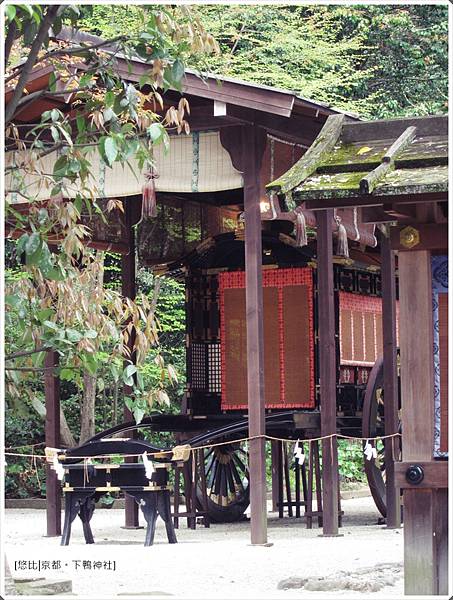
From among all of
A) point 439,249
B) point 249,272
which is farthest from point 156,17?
point 249,272

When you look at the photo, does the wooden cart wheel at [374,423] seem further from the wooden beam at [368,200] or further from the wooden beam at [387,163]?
the wooden beam at [368,200]

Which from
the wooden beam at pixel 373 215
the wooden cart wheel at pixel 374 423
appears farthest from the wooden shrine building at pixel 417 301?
the wooden cart wheel at pixel 374 423

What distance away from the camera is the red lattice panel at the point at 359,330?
13422 mm

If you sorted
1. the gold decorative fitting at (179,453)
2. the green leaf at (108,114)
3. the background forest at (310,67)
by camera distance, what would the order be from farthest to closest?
the background forest at (310,67) → the gold decorative fitting at (179,453) → the green leaf at (108,114)

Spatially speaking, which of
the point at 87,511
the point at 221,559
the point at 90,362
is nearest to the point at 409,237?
the point at 90,362

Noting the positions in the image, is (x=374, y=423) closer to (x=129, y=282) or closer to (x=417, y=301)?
(x=129, y=282)

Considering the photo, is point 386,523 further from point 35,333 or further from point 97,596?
point 35,333

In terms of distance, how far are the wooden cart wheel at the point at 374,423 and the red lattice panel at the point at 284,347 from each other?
2.08 feet

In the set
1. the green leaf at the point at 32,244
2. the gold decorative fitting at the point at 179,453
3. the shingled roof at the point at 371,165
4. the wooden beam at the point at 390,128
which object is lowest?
the gold decorative fitting at the point at 179,453

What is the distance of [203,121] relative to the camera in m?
10.8

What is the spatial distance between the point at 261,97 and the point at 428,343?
391 cm

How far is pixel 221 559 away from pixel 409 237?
12.0 ft

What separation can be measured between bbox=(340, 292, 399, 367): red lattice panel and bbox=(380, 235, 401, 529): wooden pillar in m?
0.99

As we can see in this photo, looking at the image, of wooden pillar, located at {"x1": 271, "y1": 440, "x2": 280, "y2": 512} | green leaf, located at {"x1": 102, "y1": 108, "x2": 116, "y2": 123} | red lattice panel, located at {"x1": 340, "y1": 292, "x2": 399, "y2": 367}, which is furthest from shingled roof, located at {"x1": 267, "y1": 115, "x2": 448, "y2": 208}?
wooden pillar, located at {"x1": 271, "y1": 440, "x2": 280, "y2": 512}
